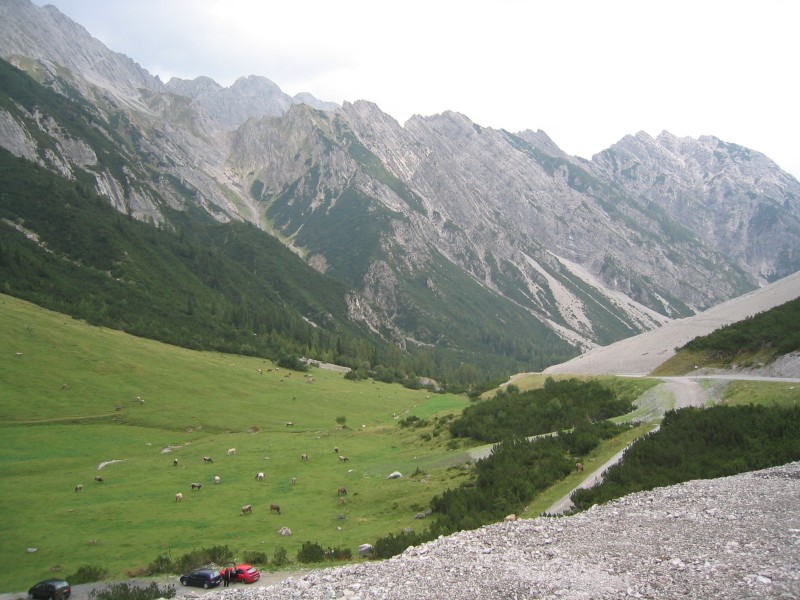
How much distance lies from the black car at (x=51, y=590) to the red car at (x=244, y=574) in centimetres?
995

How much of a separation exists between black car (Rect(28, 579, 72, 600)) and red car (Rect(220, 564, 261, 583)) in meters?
9.95

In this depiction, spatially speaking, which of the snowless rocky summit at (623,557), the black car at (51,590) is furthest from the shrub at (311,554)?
the black car at (51,590)

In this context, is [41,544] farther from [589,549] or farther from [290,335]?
[290,335]

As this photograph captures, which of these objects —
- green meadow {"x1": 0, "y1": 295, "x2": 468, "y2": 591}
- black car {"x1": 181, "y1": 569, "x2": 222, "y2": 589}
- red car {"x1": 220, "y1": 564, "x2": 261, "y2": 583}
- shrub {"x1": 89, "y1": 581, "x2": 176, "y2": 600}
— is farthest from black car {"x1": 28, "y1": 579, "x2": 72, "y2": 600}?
red car {"x1": 220, "y1": 564, "x2": 261, "y2": 583}

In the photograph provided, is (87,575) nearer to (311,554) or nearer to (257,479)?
(311,554)

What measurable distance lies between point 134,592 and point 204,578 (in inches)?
151

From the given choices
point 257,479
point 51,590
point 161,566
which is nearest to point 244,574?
point 161,566

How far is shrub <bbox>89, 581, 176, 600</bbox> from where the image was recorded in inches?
1045

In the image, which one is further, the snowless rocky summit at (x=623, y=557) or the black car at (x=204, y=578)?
the black car at (x=204, y=578)

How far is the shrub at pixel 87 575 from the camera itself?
3109 cm

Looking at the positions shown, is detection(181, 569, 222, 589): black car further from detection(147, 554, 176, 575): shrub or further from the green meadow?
the green meadow

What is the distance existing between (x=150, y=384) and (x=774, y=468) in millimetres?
91645

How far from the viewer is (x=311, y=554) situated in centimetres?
2967

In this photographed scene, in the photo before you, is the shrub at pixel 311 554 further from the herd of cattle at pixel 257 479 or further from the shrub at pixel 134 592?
the herd of cattle at pixel 257 479
